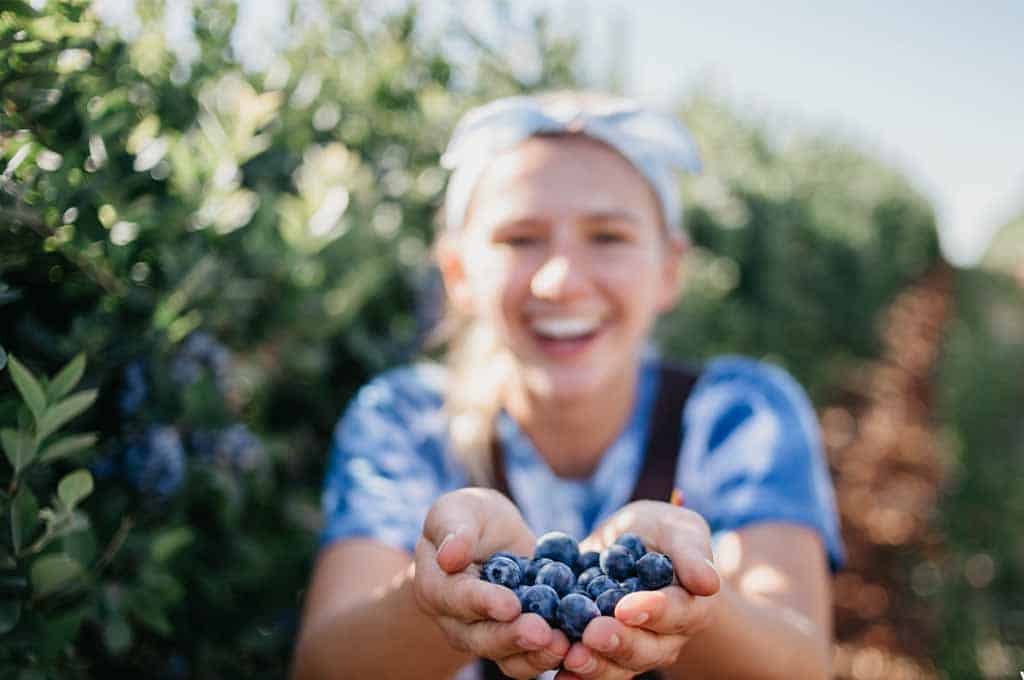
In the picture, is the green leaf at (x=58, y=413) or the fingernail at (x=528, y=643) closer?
the fingernail at (x=528, y=643)

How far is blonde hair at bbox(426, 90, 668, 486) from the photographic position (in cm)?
174

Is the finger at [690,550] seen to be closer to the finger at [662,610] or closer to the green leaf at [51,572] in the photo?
the finger at [662,610]

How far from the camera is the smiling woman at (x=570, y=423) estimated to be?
53.4 inches

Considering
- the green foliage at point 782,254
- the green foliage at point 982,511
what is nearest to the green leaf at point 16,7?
the green foliage at point 782,254

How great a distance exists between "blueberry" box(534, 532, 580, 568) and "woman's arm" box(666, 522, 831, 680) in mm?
187

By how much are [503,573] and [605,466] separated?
32.1 inches

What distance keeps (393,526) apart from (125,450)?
487 millimetres

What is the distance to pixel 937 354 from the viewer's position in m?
7.24

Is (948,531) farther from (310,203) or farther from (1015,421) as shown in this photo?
(310,203)

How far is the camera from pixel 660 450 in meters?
1.73

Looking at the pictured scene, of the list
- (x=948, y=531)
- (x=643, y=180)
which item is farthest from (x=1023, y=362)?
(x=643, y=180)

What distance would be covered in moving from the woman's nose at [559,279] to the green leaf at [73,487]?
808mm

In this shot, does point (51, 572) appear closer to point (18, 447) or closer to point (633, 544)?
point (18, 447)

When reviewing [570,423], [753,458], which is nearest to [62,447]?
[570,423]
